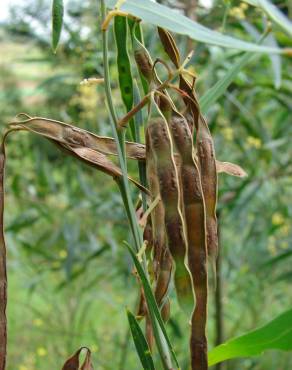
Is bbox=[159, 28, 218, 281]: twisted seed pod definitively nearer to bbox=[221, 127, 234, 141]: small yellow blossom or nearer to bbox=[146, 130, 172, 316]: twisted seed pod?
bbox=[146, 130, 172, 316]: twisted seed pod

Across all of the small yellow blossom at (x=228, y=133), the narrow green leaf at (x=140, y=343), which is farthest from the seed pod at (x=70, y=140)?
the small yellow blossom at (x=228, y=133)

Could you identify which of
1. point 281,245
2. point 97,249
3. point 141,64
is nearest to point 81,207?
point 97,249

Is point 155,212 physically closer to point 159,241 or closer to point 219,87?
point 159,241

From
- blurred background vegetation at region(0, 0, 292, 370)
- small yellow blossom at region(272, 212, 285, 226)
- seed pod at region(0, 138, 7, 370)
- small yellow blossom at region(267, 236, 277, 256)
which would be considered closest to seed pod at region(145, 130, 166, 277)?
seed pod at region(0, 138, 7, 370)

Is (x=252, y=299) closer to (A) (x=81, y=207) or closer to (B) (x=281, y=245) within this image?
(B) (x=281, y=245)

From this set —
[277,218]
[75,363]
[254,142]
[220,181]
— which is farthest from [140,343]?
[277,218]
